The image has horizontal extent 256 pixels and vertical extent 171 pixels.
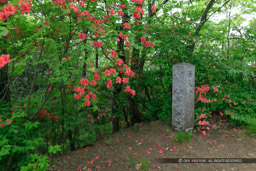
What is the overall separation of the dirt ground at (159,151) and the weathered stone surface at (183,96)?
31 centimetres

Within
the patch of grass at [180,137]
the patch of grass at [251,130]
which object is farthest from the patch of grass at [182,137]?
the patch of grass at [251,130]

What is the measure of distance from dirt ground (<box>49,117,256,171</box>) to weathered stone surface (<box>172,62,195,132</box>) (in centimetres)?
31

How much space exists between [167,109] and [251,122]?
1.88 metres

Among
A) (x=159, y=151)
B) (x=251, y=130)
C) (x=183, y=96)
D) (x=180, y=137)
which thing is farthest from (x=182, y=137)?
(x=251, y=130)

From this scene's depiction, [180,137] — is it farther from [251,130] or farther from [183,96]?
[251,130]

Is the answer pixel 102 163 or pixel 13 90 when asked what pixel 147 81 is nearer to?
pixel 102 163

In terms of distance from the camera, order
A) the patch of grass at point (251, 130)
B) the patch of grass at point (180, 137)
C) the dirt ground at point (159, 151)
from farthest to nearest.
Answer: the patch of grass at point (251, 130)
the patch of grass at point (180, 137)
the dirt ground at point (159, 151)

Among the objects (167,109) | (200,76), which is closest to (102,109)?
(167,109)

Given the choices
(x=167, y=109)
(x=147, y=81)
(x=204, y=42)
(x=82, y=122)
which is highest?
(x=204, y=42)

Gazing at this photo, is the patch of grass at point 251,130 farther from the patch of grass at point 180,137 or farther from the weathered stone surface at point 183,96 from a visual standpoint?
the patch of grass at point 180,137

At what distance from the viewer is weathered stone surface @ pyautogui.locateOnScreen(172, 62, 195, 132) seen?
3.76 meters

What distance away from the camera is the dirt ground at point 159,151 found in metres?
2.95

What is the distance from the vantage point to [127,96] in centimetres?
477

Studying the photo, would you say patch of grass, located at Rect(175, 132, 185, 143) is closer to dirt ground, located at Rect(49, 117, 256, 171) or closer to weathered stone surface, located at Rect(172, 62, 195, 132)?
dirt ground, located at Rect(49, 117, 256, 171)
